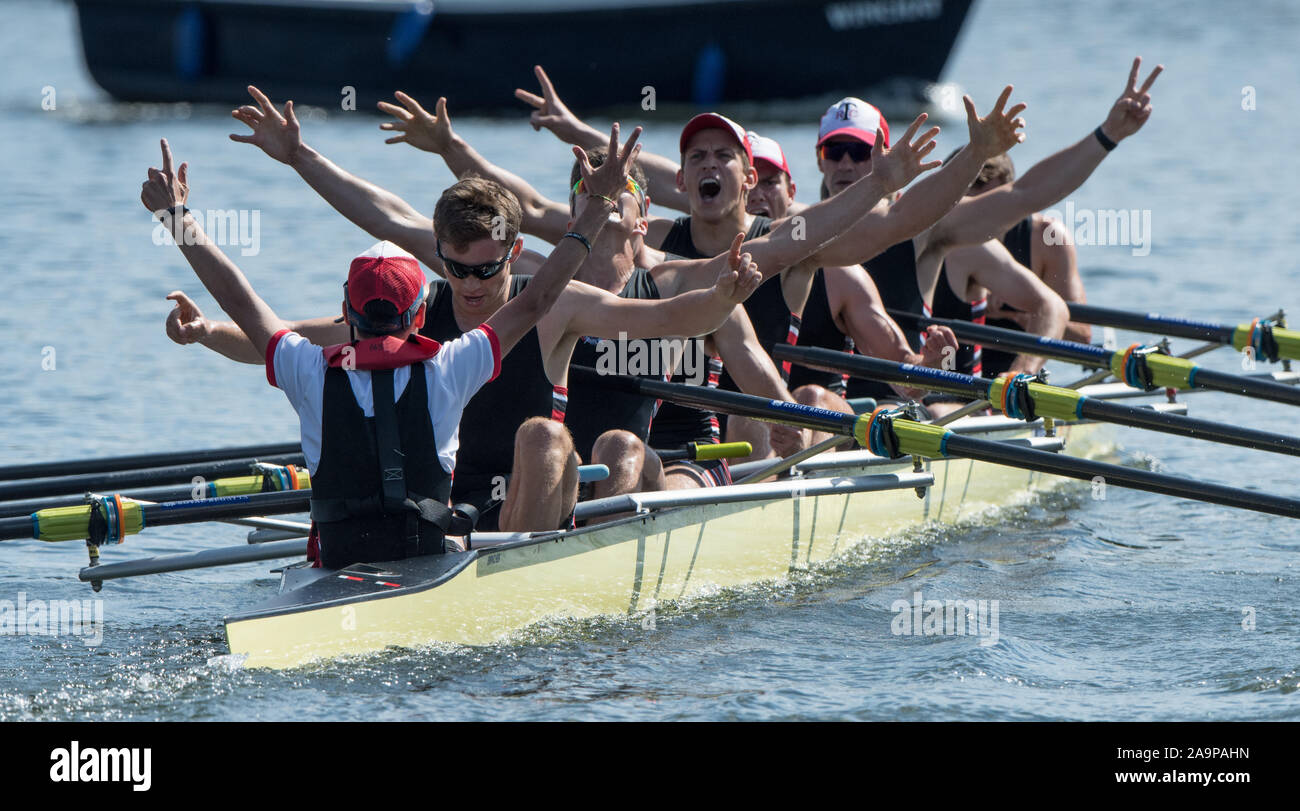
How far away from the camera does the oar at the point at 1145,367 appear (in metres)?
7.50

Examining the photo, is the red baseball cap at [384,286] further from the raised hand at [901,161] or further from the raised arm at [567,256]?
the raised hand at [901,161]

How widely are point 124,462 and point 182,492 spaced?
942 mm

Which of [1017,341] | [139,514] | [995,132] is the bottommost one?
[139,514]

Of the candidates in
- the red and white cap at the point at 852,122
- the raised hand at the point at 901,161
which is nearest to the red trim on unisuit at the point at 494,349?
the raised hand at the point at 901,161

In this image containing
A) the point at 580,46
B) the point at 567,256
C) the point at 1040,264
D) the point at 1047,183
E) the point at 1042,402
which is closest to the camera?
the point at 567,256

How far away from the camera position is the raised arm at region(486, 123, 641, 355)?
548cm

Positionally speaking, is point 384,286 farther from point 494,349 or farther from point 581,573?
point 581,573

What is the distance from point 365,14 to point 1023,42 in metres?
13.7

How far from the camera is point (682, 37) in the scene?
2306cm

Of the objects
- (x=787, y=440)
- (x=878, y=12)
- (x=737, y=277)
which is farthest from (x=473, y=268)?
(x=878, y=12)

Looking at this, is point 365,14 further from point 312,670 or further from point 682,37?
point 312,670

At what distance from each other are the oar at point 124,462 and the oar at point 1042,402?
2529 millimetres

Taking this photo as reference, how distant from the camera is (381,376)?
17.3 ft

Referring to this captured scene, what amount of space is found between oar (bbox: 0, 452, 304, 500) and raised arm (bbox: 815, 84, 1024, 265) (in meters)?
2.84
